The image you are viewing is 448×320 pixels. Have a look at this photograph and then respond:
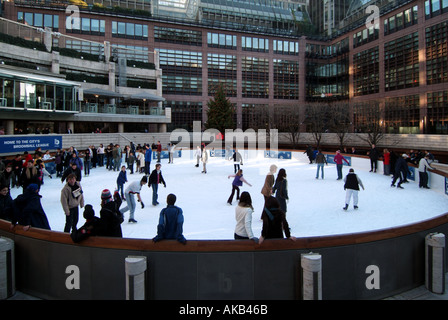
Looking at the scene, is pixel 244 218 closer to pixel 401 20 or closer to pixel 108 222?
pixel 108 222

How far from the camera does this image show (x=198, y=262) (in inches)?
177

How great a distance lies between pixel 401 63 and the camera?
42.9m

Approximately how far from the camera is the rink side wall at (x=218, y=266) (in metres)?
4.50

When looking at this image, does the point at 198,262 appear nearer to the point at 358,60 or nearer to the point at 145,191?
the point at 145,191

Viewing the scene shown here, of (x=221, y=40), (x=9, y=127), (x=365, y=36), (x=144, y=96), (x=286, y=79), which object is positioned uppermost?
(x=221, y=40)

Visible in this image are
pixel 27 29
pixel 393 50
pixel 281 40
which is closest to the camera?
pixel 27 29

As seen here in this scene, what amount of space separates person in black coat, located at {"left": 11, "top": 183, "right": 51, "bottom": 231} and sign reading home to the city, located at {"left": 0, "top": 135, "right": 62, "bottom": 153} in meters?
14.7

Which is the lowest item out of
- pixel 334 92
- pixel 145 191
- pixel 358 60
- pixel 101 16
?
pixel 145 191

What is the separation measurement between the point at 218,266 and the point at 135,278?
1.14 m

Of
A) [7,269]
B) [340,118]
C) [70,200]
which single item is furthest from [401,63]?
[7,269]

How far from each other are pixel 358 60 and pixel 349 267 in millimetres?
54686

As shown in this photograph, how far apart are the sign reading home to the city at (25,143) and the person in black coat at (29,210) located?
14.7 metres

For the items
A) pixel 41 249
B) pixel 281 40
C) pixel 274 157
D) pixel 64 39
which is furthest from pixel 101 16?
pixel 41 249

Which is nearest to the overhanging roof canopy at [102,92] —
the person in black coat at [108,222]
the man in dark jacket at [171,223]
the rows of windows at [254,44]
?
the rows of windows at [254,44]
